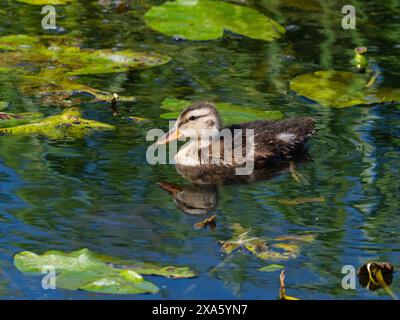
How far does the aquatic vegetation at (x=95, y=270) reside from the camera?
231 inches

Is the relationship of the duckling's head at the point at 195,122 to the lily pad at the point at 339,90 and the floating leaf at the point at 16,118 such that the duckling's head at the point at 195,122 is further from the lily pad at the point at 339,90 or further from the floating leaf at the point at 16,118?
the lily pad at the point at 339,90

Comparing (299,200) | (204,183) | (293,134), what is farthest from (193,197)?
(293,134)


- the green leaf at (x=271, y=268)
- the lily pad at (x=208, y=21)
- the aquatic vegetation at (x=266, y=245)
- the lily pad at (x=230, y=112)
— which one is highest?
the lily pad at (x=208, y=21)

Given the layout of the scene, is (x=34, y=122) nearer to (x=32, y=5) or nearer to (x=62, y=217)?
(x=62, y=217)

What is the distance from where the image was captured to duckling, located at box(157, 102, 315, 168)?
8750mm

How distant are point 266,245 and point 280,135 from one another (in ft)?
7.43

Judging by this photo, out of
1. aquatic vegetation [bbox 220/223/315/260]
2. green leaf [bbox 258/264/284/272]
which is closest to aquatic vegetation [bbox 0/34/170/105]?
aquatic vegetation [bbox 220/223/315/260]

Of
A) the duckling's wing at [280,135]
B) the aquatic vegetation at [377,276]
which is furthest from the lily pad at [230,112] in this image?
the aquatic vegetation at [377,276]

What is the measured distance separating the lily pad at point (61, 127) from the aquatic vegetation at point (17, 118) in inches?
3.1

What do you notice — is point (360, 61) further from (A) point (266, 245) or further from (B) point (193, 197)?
(A) point (266, 245)

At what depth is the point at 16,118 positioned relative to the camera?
895 centimetres

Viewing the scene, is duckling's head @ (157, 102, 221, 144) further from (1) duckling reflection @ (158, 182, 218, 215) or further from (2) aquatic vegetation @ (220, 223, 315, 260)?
(2) aquatic vegetation @ (220, 223, 315, 260)

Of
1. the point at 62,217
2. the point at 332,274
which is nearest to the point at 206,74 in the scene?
the point at 62,217
